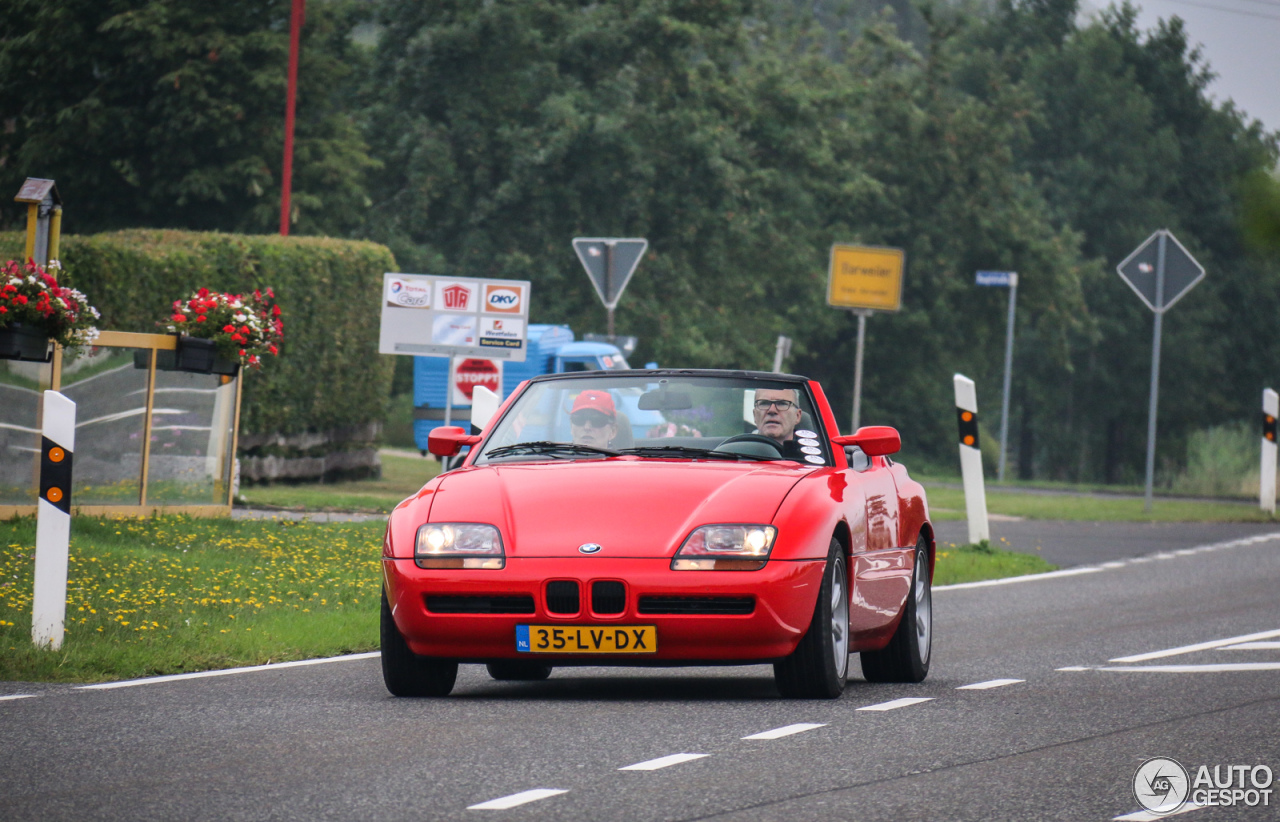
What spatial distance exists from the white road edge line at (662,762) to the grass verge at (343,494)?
15049 mm

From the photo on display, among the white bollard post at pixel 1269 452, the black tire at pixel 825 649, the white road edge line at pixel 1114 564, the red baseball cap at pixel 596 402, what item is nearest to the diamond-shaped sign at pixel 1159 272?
the white bollard post at pixel 1269 452

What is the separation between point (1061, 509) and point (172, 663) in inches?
797

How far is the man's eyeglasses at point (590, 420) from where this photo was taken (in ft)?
31.1

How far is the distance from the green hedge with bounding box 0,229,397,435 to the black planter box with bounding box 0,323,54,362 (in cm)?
347

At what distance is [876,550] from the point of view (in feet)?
31.2

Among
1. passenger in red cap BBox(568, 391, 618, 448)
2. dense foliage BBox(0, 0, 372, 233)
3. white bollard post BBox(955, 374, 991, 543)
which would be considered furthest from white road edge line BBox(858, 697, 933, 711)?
dense foliage BBox(0, 0, 372, 233)

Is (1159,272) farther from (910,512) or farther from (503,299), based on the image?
(910,512)

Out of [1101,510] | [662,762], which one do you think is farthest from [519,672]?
[1101,510]

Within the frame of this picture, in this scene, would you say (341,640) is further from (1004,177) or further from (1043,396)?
(1043,396)

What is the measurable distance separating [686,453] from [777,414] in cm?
57

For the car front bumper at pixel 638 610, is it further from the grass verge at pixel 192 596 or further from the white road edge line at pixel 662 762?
the grass verge at pixel 192 596

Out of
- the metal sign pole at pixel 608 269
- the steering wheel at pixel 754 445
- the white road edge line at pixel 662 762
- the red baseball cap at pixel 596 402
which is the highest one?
the metal sign pole at pixel 608 269

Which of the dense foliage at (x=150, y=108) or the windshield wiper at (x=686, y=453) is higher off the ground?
the dense foliage at (x=150, y=108)

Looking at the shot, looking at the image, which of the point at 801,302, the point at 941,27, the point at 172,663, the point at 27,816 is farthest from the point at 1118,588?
the point at 941,27
